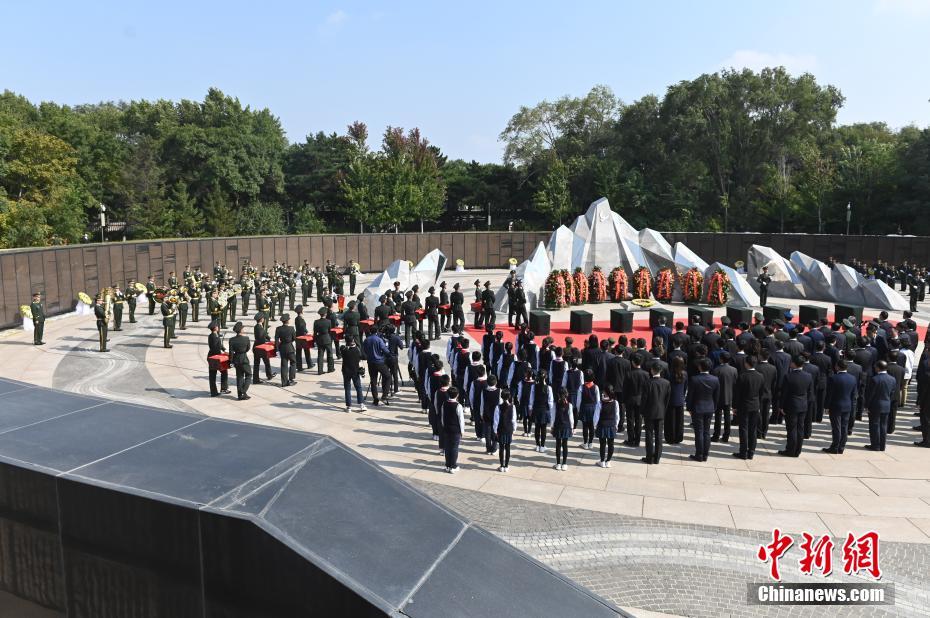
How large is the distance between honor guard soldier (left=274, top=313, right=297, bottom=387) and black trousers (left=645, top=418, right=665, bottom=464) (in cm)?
898

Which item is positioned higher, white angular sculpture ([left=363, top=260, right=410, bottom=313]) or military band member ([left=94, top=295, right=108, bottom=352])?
white angular sculpture ([left=363, top=260, right=410, bottom=313])

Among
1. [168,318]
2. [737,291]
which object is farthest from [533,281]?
[168,318]

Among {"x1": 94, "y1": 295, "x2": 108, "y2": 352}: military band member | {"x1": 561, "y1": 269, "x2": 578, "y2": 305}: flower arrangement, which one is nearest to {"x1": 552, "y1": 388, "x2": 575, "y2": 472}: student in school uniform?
Result: {"x1": 94, "y1": 295, "x2": 108, "y2": 352}: military band member

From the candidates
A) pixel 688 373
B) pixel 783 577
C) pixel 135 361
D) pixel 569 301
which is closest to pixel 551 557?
pixel 783 577

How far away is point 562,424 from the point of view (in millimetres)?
11109

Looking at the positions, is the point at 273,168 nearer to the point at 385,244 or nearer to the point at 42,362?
the point at 385,244

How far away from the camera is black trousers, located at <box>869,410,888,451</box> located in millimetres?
12148

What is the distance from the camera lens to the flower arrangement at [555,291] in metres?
27.3

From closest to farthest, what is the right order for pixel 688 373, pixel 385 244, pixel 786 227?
pixel 688 373, pixel 385 244, pixel 786 227

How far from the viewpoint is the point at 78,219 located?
42219 mm

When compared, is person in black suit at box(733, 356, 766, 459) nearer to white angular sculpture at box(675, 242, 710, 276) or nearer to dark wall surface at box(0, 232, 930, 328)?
white angular sculpture at box(675, 242, 710, 276)

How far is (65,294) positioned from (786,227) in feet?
156

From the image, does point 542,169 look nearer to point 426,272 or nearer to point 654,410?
point 426,272

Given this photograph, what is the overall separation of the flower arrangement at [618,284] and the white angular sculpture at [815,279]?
8.20m
